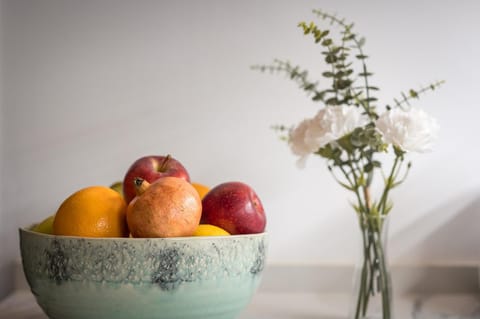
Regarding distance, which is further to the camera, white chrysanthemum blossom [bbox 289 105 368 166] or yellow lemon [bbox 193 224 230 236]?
white chrysanthemum blossom [bbox 289 105 368 166]

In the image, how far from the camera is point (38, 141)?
4.05ft

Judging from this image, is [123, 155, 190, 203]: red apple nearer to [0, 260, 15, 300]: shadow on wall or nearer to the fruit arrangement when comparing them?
the fruit arrangement

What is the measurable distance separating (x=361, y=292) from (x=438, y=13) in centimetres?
68

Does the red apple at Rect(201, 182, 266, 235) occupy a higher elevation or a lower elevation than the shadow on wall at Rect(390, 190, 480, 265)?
higher

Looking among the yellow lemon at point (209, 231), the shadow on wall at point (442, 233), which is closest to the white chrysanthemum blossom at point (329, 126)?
the yellow lemon at point (209, 231)

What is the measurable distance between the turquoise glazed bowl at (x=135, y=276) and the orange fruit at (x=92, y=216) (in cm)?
3

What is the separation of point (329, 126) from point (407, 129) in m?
0.12

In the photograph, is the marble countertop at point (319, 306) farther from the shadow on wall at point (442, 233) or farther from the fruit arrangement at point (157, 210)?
the fruit arrangement at point (157, 210)

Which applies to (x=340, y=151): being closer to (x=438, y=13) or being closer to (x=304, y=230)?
(x=304, y=230)

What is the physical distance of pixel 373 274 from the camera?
0.93 m

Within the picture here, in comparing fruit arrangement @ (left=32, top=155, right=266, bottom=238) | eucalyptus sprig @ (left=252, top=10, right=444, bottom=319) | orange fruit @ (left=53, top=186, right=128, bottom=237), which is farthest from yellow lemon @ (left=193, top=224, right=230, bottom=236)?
eucalyptus sprig @ (left=252, top=10, right=444, bottom=319)

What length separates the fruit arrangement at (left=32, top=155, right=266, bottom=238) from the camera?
716 millimetres

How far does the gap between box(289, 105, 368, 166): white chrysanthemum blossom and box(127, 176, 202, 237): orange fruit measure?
0.29 metres

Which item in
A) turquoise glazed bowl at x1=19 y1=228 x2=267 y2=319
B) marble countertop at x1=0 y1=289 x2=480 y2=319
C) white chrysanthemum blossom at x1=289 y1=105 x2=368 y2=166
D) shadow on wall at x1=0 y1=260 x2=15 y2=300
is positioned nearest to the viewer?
turquoise glazed bowl at x1=19 y1=228 x2=267 y2=319
